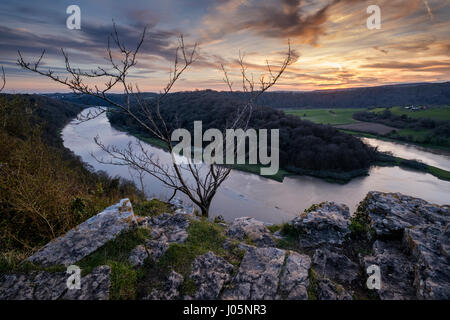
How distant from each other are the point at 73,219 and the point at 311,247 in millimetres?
4428

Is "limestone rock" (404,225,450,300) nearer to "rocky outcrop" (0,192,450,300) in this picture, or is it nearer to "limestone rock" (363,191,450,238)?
"rocky outcrop" (0,192,450,300)

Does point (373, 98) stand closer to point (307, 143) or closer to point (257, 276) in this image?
point (307, 143)

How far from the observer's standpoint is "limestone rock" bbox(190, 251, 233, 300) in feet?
8.48

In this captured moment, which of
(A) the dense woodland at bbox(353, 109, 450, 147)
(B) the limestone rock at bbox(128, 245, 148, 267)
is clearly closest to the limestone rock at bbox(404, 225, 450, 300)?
(B) the limestone rock at bbox(128, 245, 148, 267)

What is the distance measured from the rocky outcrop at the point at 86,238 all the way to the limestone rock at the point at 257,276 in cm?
196

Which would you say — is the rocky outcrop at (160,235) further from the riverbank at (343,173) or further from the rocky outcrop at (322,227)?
the riverbank at (343,173)

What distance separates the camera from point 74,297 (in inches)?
92.7

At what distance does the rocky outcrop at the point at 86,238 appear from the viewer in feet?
9.38

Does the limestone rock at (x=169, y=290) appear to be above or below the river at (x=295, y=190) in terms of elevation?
above

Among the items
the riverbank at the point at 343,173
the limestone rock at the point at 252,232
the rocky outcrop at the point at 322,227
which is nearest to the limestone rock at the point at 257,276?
the limestone rock at the point at 252,232
